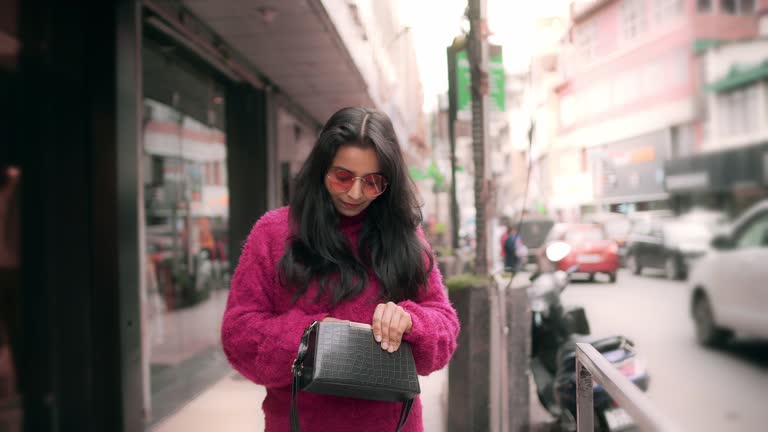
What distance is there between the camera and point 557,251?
14.5 feet

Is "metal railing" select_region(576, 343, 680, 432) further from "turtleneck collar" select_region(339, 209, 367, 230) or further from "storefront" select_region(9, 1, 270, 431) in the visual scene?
"storefront" select_region(9, 1, 270, 431)

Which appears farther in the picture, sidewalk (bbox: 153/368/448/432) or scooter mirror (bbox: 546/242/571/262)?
sidewalk (bbox: 153/368/448/432)

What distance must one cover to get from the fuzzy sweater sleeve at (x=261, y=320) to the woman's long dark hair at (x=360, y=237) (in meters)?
0.06

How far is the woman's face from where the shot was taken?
5.58 feet

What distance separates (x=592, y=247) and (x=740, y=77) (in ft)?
17.8

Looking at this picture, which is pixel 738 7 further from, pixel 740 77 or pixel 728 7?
pixel 740 77

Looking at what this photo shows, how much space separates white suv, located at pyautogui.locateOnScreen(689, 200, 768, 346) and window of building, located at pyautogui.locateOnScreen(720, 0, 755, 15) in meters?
1.91

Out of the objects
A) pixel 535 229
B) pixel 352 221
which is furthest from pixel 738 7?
pixel 535 229

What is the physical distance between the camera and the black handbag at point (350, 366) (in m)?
1.45

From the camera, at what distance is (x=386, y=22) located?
1992 centimetres

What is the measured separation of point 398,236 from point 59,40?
328cm

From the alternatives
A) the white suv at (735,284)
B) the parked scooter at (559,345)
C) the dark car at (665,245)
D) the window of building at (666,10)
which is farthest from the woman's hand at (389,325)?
the dark car at (665,245)

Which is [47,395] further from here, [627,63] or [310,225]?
[627,63]

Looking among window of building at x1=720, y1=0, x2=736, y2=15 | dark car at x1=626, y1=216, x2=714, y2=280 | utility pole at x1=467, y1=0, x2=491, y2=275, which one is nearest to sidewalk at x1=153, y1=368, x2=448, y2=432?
utility pole at x1=467, y1=0, x2=491, y2=275
